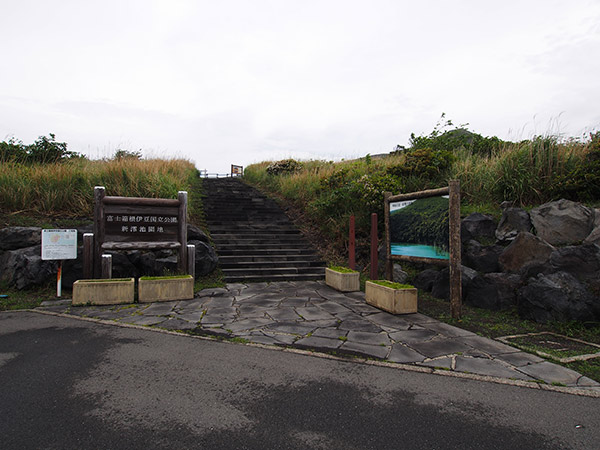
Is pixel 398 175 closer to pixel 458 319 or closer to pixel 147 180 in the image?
pixel 458 319

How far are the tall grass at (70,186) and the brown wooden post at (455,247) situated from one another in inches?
303

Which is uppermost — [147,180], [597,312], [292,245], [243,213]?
[147,180]

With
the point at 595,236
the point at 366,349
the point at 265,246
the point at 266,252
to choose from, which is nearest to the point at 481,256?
the point at 595,236

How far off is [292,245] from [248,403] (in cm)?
748

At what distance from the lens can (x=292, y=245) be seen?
10.2 m

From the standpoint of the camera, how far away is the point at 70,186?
30.7ft

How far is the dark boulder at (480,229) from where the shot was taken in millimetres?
6648

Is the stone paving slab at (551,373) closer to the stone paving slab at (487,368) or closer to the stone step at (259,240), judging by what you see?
the stone paving slab at (487,368)

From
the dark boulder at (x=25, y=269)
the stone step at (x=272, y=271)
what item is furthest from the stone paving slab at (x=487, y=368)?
the dark boulder at (x=25, y=269)

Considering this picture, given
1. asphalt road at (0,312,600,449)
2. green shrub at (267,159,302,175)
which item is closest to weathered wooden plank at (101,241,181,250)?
asphalt road at (0,312,600,449)

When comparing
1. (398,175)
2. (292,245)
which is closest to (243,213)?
(292,245)

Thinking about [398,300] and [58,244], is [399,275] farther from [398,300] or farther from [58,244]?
[58,244]

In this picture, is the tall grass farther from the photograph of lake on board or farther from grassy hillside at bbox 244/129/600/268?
the photograph of lake on board

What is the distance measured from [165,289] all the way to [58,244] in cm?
226
